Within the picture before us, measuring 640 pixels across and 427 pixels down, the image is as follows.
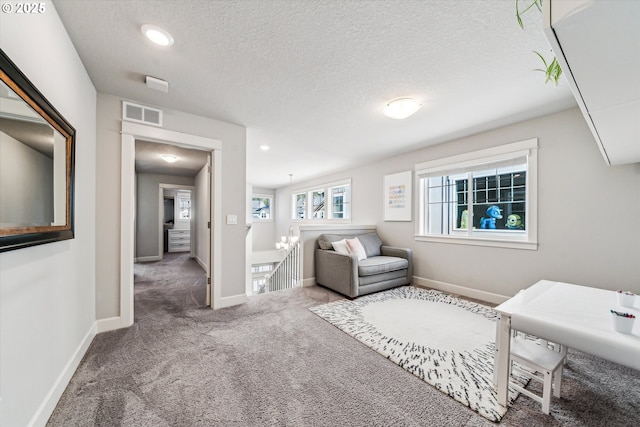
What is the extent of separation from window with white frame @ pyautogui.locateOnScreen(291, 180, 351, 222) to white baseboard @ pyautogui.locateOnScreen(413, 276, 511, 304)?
229cm

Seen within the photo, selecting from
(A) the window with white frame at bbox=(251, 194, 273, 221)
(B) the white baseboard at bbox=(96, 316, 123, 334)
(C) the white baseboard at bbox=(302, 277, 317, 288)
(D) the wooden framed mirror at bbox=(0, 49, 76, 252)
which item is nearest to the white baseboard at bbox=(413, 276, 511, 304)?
(C) the white baseboard at bbox=(302, 277, 317, 288)

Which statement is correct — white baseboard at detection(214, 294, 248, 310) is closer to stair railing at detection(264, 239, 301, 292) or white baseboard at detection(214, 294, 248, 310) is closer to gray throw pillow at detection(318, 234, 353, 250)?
stair railing at detection(264, 239, 301, 292)

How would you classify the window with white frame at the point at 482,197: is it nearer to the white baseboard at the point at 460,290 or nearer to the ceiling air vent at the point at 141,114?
the white baseboard at the point at 460,290

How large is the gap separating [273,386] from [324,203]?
5418mm

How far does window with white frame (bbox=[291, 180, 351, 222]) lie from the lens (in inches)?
242

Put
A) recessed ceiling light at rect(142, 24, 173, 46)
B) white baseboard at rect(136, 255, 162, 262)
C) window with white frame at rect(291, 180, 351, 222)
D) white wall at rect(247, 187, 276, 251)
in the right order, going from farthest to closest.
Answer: white wall at rect(247, 187, 276, 251), white baseboard at rect(136, 255, 162, 262), window with white frame at rect(291, 180, 351, 222), recessed ceiling light at rect(142, 24, 173, 46)

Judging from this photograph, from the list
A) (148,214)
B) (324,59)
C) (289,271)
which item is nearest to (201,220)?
(148,214)

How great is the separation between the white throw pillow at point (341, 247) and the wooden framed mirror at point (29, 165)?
308 centimetres

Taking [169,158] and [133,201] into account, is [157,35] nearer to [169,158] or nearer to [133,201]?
[133,201]

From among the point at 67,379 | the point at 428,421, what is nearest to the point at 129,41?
the point at 67,379

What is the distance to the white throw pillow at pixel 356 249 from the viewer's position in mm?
3953

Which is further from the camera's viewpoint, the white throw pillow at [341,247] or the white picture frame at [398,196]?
the white picture frame at [398,196]

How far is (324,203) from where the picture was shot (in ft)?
22.4

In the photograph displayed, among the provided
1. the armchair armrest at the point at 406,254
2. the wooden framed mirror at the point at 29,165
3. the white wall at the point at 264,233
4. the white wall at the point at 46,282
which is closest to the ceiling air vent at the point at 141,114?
the white wall at the point at 46,282
